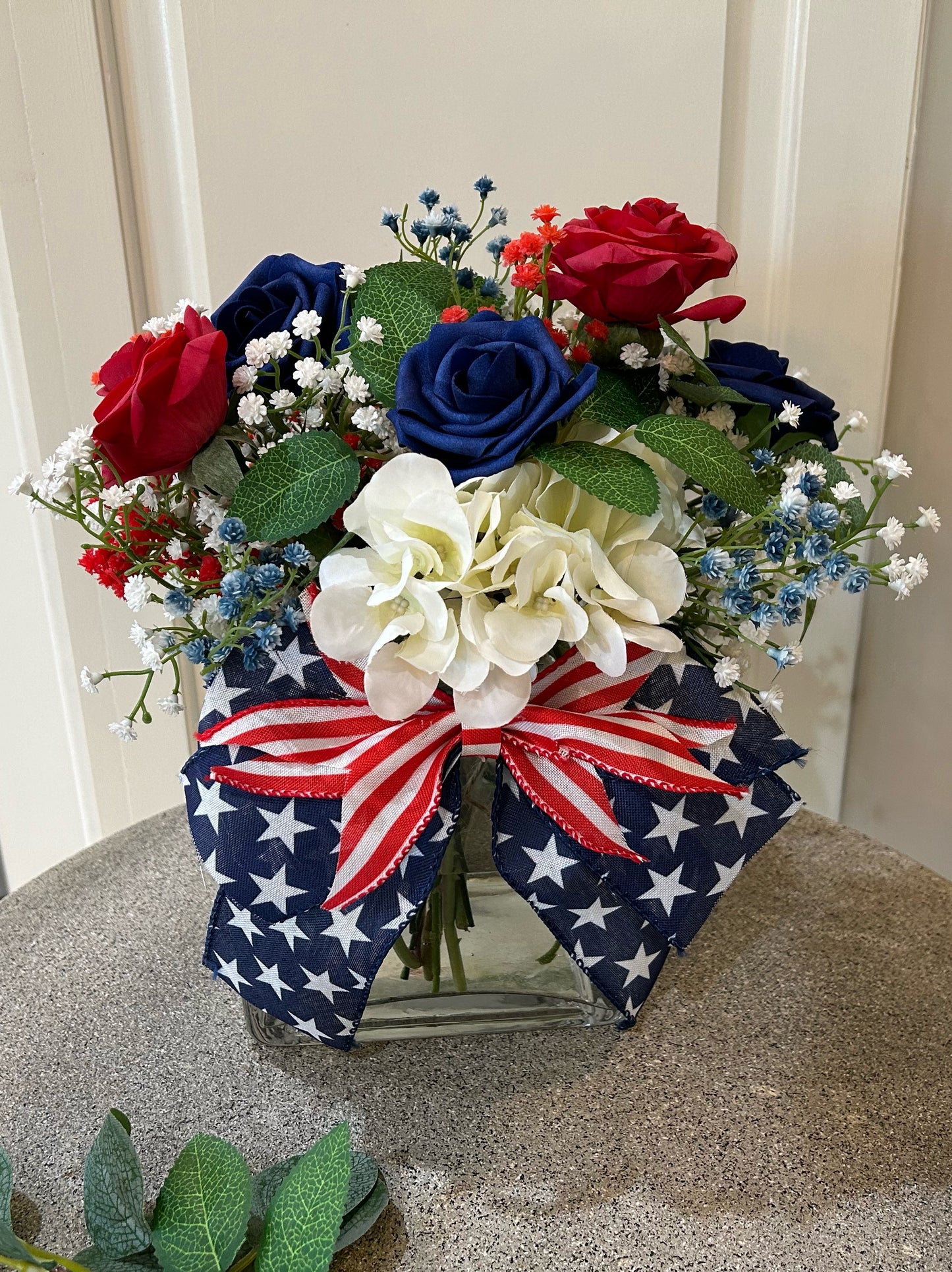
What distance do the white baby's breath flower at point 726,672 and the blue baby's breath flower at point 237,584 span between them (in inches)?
10.1

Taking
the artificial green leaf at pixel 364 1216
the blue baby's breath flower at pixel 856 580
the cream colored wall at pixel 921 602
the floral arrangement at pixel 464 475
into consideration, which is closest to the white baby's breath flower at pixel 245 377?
the floral arrangement at pixel 464 475

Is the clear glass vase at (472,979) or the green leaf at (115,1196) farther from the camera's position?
the clear glass vase at (472,979)

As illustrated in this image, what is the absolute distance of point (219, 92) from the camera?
0.79 m

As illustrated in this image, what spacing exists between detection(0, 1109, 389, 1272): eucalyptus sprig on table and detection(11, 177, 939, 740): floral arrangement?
220 millimetres

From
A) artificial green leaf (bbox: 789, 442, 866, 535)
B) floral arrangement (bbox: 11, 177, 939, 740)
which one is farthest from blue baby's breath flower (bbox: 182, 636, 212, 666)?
artificial green leaf (bbox: 789, 442, 866, 535)

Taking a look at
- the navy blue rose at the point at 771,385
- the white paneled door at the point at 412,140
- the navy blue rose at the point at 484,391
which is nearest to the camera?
the navy blue rose at the point at 484,391

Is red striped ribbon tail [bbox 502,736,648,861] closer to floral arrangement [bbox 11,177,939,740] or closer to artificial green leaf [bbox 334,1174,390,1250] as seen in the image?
floral arrangement [bbox 11,177,939,740]

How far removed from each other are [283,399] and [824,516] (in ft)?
0.91

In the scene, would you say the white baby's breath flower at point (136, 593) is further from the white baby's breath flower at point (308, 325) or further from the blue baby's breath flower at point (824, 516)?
the blue baby's breath flower at point (824, 516)

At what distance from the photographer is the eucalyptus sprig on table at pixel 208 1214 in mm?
444

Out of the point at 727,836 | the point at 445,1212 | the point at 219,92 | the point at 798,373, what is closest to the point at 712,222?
the point at 798,373

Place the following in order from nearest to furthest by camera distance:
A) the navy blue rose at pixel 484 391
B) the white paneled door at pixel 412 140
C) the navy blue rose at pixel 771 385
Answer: the navy blue rose at pixel 484 391, the navy blue rose at pixel 771 385, the white paneled door at pixel 412 140

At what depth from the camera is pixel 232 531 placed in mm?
466

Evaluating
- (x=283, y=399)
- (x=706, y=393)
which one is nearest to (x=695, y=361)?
(x=706, y=393)
